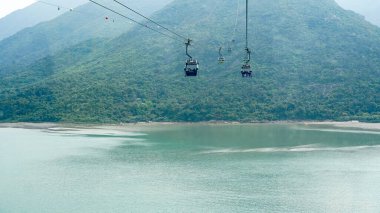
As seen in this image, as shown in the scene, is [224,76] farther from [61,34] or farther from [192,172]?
[61,34]

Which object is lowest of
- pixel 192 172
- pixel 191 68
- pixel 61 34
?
pixel 192 172

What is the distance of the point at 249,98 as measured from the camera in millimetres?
97938

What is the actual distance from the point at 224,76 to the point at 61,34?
308 ft

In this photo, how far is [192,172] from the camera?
155 ft

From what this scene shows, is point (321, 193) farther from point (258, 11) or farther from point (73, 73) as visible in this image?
point (258, 11)

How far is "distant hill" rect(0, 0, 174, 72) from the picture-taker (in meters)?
162

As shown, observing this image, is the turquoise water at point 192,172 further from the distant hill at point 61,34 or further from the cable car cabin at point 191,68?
the distant hill at point 61,34

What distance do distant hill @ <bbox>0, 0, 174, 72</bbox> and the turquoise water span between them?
93.0 metres

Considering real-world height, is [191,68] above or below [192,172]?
above

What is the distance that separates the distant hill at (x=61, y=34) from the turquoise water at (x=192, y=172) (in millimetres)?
92973

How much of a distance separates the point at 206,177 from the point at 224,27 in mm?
82745

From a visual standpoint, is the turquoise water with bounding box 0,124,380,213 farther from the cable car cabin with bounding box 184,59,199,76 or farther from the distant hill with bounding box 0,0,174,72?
the distant hill with bounding box 0,0,174,72

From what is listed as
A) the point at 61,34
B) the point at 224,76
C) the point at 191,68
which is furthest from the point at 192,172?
the point at 61,34

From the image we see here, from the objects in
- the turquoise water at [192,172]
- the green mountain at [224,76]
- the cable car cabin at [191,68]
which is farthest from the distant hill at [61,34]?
the cable car cabin at [191,68]
